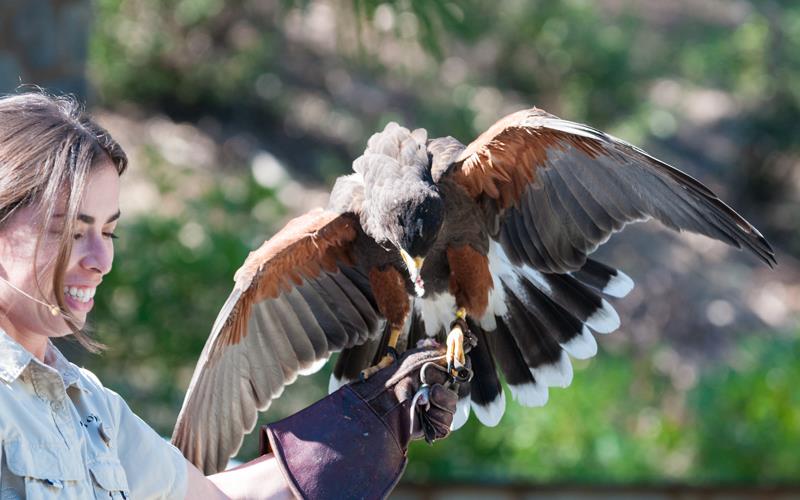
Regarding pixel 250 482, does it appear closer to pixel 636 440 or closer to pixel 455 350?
pixel 455 350

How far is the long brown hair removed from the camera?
2.03 meters

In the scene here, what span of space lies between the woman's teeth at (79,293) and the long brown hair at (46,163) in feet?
0.14

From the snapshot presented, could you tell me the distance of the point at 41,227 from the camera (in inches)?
80.5

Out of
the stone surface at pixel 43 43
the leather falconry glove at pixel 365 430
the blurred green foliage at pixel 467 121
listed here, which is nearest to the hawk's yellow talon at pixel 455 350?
the leather falconry glove at pixel 365 430

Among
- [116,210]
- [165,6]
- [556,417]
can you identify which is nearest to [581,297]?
[116,210]

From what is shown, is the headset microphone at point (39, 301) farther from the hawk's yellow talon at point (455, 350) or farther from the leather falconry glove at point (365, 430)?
the hawk's yellow talon at point (455, 350)

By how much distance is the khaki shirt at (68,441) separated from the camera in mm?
1941

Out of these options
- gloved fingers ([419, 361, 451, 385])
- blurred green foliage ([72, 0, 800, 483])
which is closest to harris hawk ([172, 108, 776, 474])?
gloved fingers ([419, 361, 451, 385])

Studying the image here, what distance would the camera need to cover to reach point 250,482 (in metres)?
2.70

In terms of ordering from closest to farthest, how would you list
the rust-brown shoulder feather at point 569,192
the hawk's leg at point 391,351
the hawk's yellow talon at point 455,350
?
the rust-brown shoulder feather at point 569,192
the hawk's yellow talon at point 455,350
the hawk's leg at point 391,351

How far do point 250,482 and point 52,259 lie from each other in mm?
910

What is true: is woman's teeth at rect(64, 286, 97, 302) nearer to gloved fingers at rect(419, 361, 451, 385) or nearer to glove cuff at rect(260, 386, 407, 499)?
glove cuff at rect(260, 386, 407, 499)

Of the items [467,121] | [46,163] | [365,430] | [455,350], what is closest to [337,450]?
[365,430]

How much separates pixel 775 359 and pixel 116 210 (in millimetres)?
5899
